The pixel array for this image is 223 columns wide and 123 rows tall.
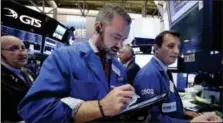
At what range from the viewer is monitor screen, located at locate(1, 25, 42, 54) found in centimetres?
398

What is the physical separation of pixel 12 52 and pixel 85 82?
1.63m

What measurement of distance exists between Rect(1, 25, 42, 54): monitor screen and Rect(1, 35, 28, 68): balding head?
1.54 m

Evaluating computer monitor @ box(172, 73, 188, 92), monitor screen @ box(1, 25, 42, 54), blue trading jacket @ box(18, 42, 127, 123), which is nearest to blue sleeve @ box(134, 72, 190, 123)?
blue trading jacket @ box(18, 42, 127, 123)

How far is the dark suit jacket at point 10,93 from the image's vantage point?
192cm

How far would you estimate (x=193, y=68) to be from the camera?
223cm

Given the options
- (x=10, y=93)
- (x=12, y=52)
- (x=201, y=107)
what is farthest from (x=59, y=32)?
(x=201, y=107)

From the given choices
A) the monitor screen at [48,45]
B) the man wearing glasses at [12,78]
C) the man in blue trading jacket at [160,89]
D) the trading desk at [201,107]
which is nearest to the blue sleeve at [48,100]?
the man in blue trading jacket at [160,89]

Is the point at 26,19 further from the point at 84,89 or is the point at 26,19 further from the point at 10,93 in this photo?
the point at 84,89

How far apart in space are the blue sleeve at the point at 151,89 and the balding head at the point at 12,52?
1.31m

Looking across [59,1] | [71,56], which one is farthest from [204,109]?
[59,1]

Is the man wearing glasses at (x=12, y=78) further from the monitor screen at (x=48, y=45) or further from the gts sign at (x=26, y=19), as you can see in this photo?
the monitor screen at (x=48, y=45)

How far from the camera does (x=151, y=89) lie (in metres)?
1.57

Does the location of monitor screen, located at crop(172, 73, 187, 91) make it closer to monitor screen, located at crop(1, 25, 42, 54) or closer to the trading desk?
the trading desk

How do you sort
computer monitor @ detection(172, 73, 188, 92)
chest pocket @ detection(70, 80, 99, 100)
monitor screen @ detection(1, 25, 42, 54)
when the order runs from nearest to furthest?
1. chest pocket @ detection(70, 80, 99, 100)
2. computer monitor @ detection(172, 73, 188, 92)
3. monitor screen @ detection(1, 25, 42, 54)
